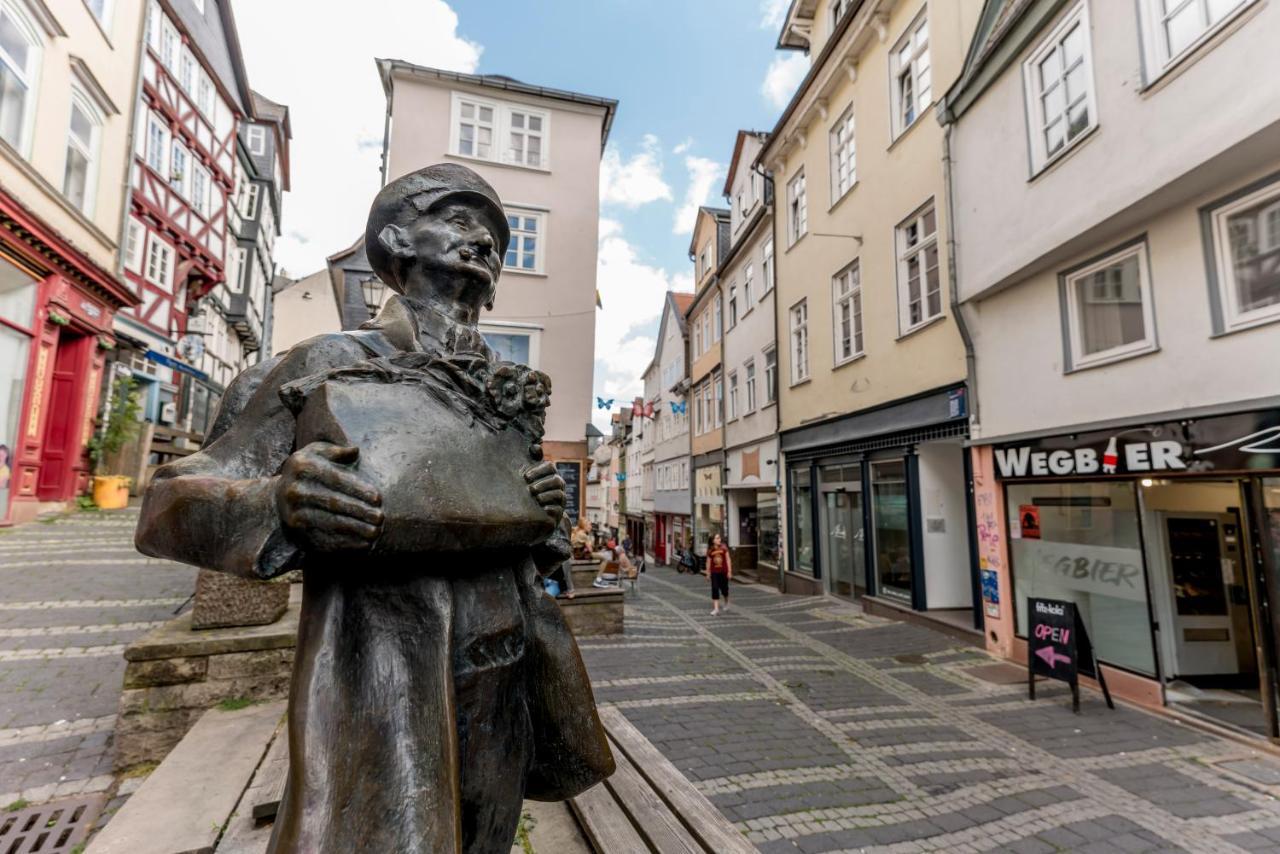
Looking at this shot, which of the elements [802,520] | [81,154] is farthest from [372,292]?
[802,520]

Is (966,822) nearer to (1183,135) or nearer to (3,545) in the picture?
(1183,135)

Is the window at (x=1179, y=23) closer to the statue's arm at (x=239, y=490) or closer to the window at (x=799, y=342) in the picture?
the statue's arm at (x=239, y=490)

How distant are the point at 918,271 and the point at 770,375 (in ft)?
21.4

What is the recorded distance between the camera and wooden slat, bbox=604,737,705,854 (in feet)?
7.06

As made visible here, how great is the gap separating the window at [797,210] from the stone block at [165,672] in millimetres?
13957

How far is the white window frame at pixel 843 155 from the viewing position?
12398mm

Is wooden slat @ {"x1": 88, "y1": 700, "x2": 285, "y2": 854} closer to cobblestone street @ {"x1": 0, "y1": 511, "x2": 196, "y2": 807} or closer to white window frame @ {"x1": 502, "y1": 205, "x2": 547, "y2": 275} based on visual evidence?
cobblestone street @ {"x1": 0, "y1": 511, "x2": 196, "y2": 807}

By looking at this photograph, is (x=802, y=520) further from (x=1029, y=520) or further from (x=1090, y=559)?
(x=1090, y=559)

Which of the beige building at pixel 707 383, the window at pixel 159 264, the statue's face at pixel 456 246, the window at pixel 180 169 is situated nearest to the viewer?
the statue's face at pixel 456 246

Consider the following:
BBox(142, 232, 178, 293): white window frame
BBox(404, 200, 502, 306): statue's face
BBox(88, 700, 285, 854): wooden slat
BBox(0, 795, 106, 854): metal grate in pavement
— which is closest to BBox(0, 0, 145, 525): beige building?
BBox(142, 232, 178, 293): white window frame

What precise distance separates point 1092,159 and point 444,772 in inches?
330

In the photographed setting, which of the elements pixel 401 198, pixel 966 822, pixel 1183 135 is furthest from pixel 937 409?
pixel 401 198

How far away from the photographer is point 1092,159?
659 cm

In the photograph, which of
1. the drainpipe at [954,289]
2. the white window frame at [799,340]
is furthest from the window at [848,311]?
the drainpipe at [954,289]
